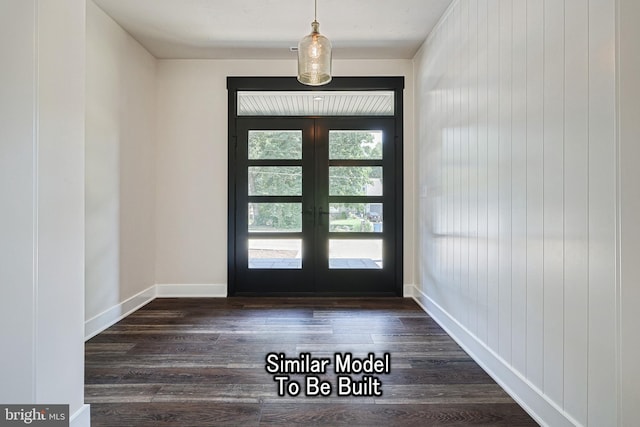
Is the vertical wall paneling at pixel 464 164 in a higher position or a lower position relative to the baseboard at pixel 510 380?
higher

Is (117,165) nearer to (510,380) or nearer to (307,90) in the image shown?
(307,90)

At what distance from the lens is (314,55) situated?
2375mm

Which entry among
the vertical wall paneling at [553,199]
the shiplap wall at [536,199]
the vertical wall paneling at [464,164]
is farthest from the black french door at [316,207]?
the vertical wall paneling at [553,199]

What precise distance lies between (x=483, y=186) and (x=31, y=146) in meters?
2.45

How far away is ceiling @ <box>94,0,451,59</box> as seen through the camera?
9.82ft

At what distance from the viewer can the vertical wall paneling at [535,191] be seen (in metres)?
1.76

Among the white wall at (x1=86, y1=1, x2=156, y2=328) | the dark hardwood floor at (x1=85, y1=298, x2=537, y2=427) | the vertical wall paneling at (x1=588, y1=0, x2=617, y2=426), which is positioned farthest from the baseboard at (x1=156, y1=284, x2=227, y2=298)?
the vertical wall paneling at (x1=588, y1=0, x2=617, y2=426)

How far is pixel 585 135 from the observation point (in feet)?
4.82

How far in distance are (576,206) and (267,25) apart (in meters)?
3.02

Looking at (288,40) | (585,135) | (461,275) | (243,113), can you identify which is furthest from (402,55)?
(585,135)

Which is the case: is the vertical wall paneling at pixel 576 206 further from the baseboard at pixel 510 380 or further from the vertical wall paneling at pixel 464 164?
the vertical wall paneling at pixel 464 164

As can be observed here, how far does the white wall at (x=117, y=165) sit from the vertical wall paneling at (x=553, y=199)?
3286 mm

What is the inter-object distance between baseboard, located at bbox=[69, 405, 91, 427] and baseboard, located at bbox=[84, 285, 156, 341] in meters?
1.47

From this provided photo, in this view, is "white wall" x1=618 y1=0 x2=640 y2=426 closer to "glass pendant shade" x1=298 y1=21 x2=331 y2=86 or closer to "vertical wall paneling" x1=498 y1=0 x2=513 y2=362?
"vertical wall paneling" x1=498 y1=0 x2=513 y2=362
